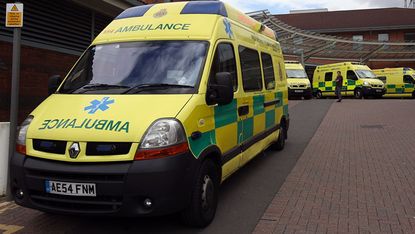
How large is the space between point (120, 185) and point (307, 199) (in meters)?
2.68

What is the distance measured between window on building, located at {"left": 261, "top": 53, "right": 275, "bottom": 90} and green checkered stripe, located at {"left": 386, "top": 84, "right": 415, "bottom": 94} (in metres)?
24.2

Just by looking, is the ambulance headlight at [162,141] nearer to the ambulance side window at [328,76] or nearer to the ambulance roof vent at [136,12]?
the ambulance roof vent at [136,12]

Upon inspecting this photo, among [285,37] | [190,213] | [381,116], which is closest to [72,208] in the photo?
[190,213]

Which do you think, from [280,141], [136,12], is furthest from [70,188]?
[280,141]

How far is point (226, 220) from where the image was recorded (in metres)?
4.68

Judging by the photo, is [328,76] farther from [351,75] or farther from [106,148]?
[106,148]

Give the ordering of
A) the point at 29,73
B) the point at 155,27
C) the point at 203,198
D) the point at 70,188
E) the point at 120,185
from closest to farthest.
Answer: the point at 120,185 → the point at 70,188 → the point at 203,198 → the point at 155,27 → the point at 29,73

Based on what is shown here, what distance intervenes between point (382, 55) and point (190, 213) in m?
Result: 42.2

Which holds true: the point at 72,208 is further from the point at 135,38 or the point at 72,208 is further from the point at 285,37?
the point at 285,37

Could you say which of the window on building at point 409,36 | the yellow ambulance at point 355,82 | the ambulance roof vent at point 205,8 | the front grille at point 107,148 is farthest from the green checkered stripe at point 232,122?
the window on building at point 409,36

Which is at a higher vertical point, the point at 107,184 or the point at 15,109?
the point at 15,109

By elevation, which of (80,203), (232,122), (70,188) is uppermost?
(232,122)

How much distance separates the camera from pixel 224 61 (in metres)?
5.23

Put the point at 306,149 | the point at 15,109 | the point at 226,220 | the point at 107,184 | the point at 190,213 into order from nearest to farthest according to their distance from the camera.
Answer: the point at 107,184, the point at 190,213, the point at 226,220, the point at 15,109, the point at 306,149
